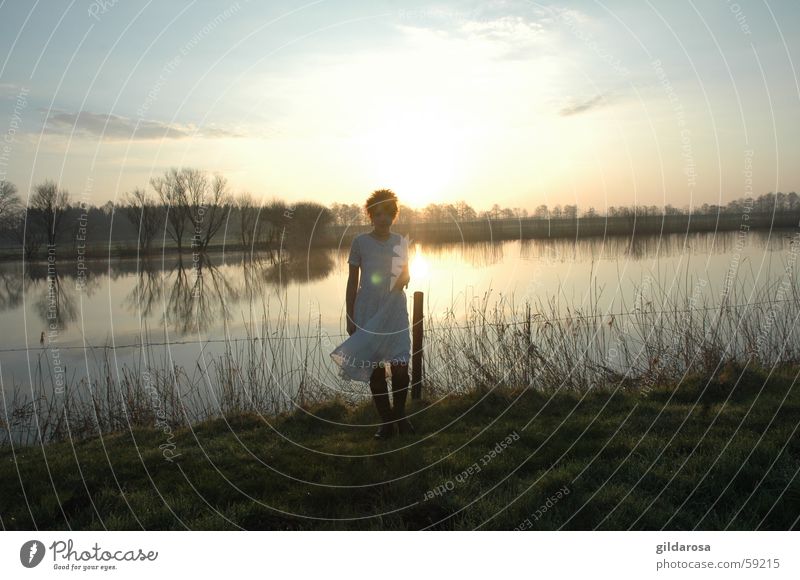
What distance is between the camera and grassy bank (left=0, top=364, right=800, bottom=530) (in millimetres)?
4758

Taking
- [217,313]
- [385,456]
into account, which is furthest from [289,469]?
[217,313]

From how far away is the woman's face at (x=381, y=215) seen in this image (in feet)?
20.3

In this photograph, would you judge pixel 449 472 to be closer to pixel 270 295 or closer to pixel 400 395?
pixel 400 395

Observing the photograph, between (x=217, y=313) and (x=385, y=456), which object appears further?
(x=217, y=313)

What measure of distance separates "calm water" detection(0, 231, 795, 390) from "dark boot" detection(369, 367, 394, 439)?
354cm

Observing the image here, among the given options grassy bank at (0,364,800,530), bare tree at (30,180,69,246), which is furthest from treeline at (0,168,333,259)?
grassy bank at (0,364,800,530)

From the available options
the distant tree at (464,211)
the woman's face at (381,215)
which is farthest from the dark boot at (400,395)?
the distant tree at (464,211)

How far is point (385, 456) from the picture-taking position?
19.3 ft

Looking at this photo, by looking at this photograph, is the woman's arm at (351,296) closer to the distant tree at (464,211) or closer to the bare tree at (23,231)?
the bare tree at (23,231)

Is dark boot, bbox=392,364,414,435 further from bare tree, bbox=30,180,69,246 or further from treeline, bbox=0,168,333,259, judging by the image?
bare tree, bbox=30,180,69,246

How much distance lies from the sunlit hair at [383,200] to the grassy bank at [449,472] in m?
2.28
